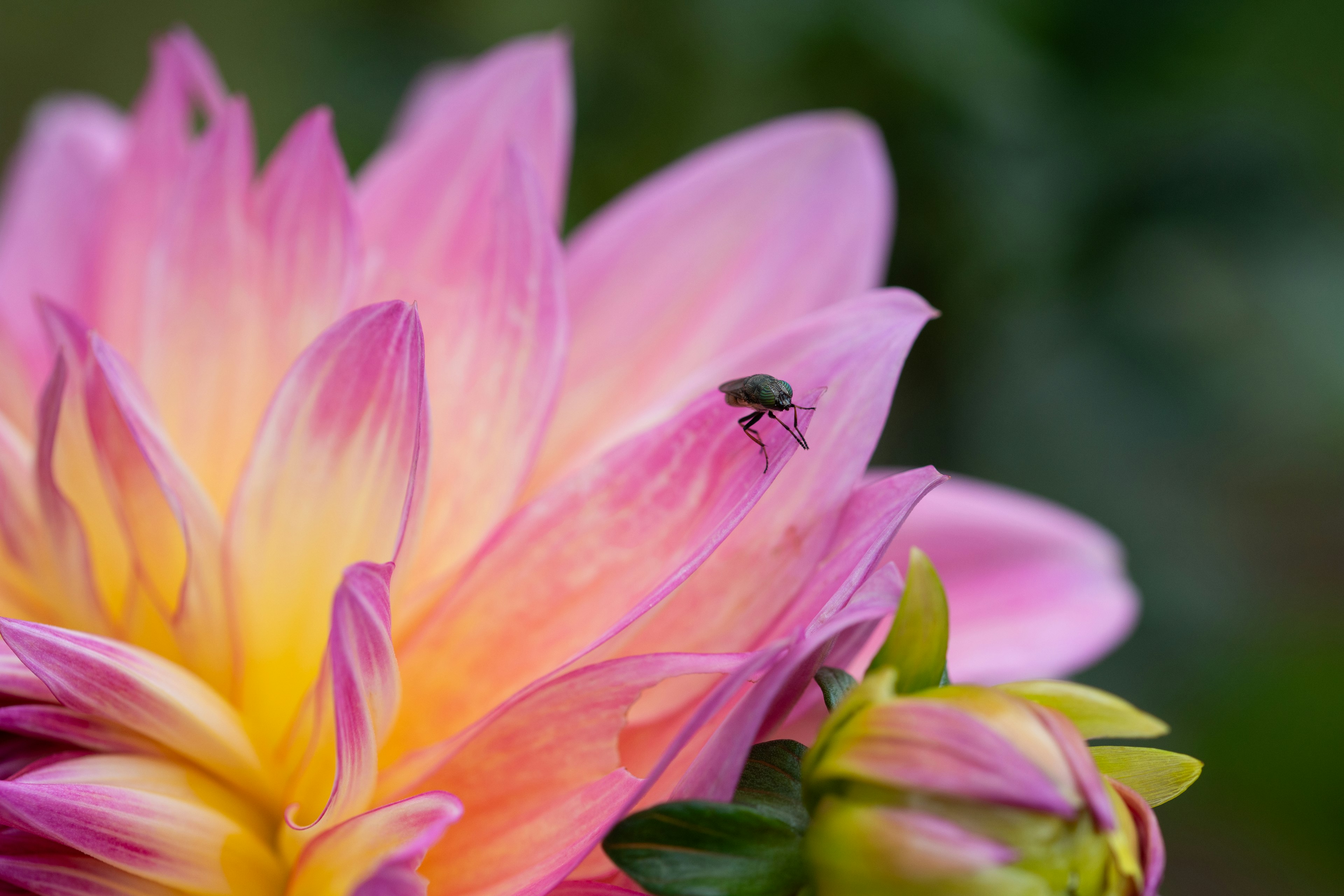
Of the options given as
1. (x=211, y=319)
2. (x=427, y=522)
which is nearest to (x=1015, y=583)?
(x=427, y=522)

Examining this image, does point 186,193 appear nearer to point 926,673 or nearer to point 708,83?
point 926,673

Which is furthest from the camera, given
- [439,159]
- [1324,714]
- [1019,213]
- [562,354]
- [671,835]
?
[1324,714]

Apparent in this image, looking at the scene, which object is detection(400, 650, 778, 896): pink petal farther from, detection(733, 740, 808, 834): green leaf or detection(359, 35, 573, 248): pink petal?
detection(359, 35, 573, 248): pink petal

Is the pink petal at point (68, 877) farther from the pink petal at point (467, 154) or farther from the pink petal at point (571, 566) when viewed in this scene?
the pink petal at point (467, 154)

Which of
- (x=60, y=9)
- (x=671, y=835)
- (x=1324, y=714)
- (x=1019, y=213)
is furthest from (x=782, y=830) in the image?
(x=60, y=9)

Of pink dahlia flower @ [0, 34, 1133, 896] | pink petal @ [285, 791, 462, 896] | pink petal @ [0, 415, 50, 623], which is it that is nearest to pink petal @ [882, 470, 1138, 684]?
pink dahlia flower @ [0, 34, 1133, 896]
